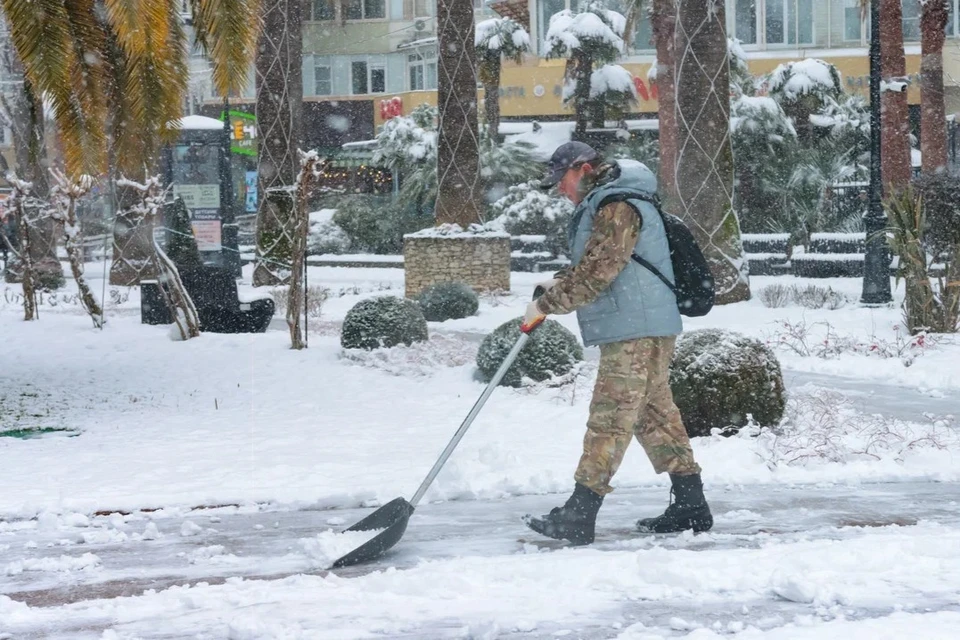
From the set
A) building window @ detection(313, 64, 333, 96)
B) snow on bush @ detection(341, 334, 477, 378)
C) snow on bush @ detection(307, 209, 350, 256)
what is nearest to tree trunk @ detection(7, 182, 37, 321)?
snow on bush @ detection(341, 334, 477, 378)

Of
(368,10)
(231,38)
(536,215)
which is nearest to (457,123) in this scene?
(536,215)

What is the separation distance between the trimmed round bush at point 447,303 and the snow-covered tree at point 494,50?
18556 millimetres

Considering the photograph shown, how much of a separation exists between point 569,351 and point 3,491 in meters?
5.49

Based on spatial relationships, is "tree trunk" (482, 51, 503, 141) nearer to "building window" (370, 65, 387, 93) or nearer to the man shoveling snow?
"building window" (370, 65, 387, 93)

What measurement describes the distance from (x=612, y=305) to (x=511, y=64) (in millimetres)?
34558

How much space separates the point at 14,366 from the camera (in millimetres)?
12609

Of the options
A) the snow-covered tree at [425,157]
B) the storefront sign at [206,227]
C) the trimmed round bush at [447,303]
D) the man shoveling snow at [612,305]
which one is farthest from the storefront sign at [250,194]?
the man shoveling snow at [612,305]

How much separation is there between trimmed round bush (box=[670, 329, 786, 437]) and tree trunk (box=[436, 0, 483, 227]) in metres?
12.8

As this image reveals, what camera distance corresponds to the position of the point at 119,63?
1017 centimetres

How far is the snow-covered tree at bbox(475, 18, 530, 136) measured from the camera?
3566 cm

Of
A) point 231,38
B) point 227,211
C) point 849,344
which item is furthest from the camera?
point 227,211

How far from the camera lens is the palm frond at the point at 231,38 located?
932cm

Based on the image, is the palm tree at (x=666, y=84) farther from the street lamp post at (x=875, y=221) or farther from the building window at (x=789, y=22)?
the building window at (x=789, y=22)

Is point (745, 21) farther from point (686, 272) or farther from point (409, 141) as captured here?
point (686, 272)
